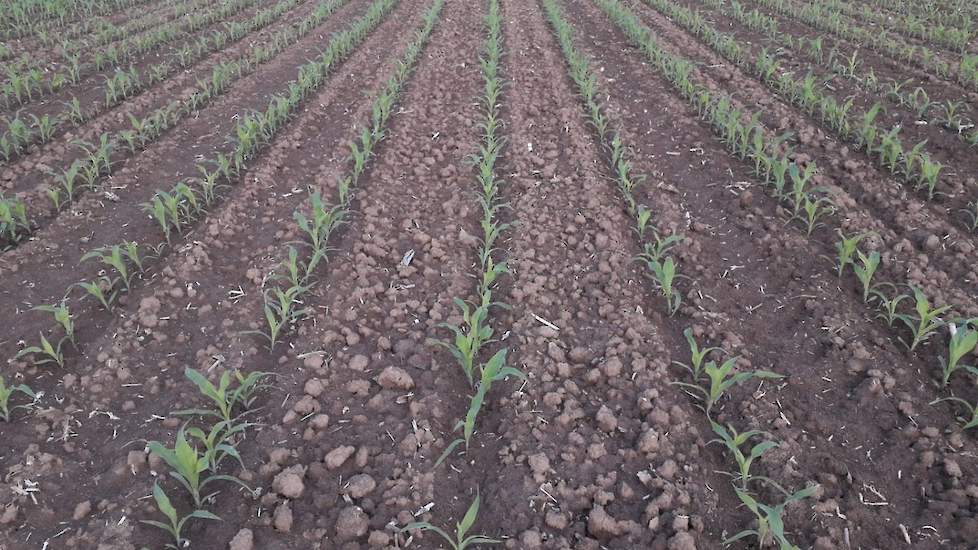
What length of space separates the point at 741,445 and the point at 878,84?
562 centimetres

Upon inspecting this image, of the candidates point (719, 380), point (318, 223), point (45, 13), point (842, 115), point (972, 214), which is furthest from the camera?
point (45, 13)

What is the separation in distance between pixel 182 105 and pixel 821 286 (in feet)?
19.5

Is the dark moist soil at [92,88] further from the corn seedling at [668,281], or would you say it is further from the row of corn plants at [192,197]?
the corn seedling at [668,281]

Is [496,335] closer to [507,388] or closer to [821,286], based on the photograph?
[507,388]

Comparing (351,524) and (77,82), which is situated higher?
(77,82)

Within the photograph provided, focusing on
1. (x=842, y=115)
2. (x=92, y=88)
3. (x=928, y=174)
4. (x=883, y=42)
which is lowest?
(x=92, y=88)

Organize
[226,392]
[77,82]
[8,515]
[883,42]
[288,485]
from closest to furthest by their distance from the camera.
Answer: [8,515]
[288,485]
[226,392]
[77,82]
[883,42]

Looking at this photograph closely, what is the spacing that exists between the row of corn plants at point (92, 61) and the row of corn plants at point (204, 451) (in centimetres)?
483

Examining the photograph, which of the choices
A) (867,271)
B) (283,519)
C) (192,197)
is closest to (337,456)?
(283,519)

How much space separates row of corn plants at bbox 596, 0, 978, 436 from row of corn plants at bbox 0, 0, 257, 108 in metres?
5.79

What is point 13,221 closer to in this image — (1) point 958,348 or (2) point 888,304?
(2) point 888,304

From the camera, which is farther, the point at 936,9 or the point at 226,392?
the point at 936,9

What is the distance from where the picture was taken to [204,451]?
107 inches

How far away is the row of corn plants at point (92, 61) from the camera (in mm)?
6328
